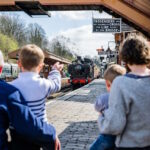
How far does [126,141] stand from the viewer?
9.19 feet

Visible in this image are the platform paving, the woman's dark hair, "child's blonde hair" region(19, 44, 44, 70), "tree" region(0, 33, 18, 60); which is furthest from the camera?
"tree" region(0, 33, 18, 60)

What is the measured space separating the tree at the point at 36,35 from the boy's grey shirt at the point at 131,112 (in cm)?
7095

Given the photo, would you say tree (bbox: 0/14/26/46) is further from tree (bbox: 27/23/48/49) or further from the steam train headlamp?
the steam train headlamp

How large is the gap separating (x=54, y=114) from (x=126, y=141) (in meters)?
9.27

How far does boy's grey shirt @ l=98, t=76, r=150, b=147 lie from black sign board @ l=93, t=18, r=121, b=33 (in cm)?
988

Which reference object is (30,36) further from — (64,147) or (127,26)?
(64,147)

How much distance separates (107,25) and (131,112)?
392 inches

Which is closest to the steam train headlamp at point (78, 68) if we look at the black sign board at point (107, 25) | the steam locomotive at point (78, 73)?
the steam locomotive at point (78, 73)

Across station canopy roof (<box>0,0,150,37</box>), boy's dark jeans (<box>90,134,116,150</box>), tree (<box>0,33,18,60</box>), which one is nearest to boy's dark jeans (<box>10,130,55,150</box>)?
boy's dark jeans (<box>90,134,116,150</box>)

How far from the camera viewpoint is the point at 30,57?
10.2ft

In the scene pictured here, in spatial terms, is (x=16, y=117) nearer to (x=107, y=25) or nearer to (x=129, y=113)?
(x=129, y=113)

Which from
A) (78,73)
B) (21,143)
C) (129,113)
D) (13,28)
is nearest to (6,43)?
(13,28)

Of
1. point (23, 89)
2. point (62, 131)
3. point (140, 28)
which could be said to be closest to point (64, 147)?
point (62, 131)

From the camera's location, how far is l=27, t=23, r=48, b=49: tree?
74000 millimetres
